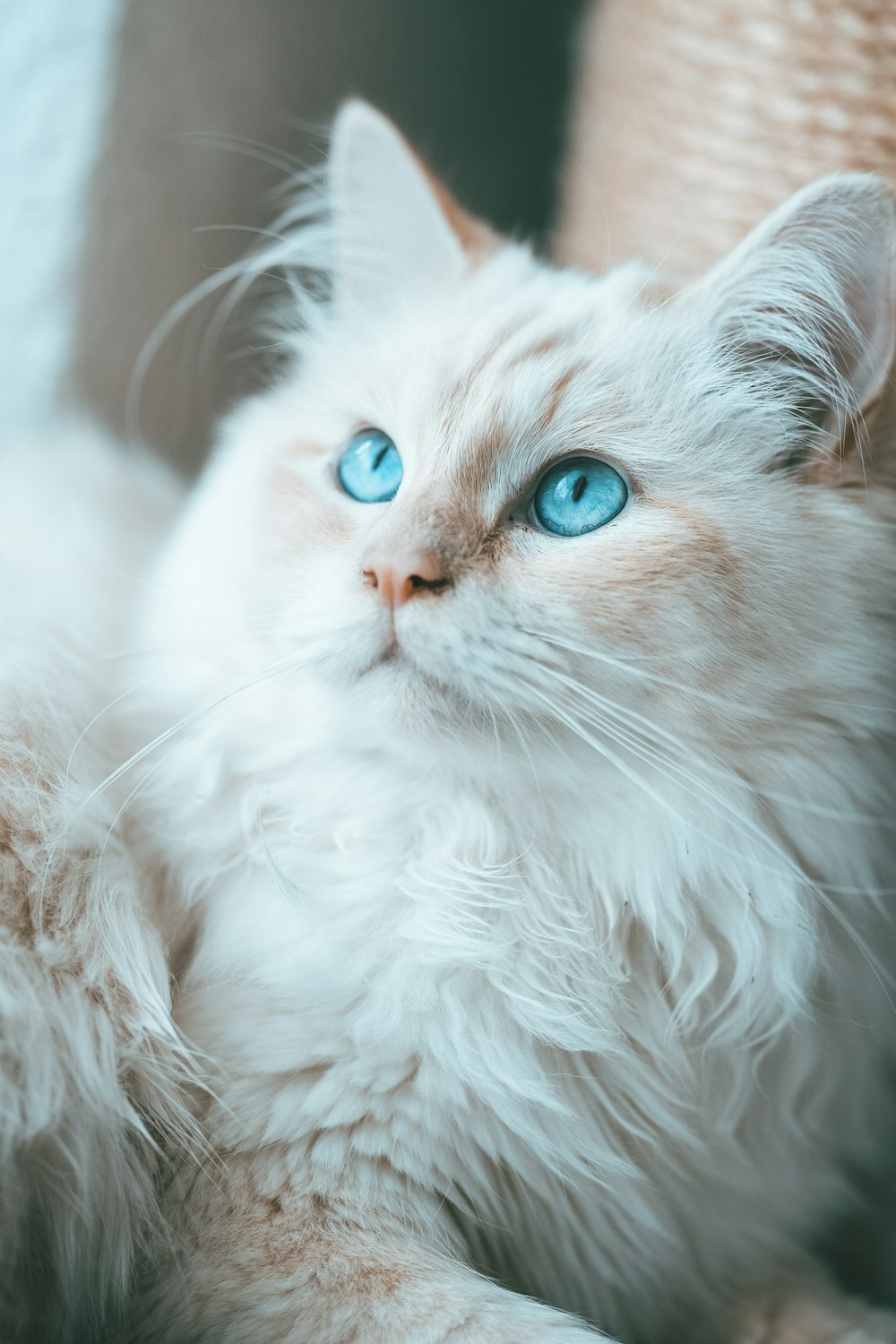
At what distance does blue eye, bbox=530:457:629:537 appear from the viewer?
980mm

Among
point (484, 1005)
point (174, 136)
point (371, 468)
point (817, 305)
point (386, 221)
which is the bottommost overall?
point (484, 1005)

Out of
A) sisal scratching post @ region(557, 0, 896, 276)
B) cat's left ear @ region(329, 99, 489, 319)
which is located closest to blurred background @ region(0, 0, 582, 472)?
cat's left ear @ region(329, 99, 489, 319)

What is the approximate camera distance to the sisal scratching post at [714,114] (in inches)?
51.2

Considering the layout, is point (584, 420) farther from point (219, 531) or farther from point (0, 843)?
point (0, 843)

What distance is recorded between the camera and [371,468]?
1116 millimetres

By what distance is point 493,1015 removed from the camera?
98cm

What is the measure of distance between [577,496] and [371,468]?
0.84 ft

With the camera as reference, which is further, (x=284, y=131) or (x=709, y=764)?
(x=284, y=131)

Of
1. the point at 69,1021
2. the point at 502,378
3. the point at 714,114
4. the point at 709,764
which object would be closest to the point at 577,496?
the point at 502,378

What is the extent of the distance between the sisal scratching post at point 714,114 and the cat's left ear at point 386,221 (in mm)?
206

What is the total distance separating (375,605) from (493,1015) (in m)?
0.42

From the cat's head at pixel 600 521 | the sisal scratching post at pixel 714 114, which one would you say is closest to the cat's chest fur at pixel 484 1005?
the cat's head at pixel 600 521

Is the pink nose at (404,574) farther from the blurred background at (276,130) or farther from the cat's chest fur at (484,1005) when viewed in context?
the blurred background at (276,130)

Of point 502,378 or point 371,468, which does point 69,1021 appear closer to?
point 371,468
